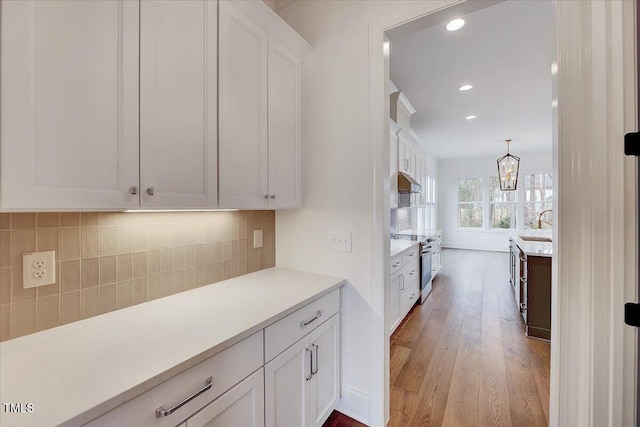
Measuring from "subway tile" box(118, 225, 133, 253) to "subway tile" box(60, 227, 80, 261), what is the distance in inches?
5.8

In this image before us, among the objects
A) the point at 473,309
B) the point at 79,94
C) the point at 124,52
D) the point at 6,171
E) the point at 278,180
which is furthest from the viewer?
the point at 473,309

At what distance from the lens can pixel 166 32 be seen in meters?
1.10

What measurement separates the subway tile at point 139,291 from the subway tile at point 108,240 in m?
0.18

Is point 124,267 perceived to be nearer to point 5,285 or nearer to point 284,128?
point 5,285

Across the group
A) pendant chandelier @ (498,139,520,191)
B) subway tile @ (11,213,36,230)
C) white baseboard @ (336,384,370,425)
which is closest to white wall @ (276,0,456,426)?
white baseboard @ (336,384,370,425)

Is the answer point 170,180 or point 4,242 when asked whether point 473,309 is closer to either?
point 170,180

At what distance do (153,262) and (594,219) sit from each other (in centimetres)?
184

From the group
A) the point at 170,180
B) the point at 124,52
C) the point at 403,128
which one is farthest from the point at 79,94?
the point at 403,128

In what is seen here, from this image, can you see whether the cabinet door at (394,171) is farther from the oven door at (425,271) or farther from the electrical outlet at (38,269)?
the electrical outlet at (38,269)

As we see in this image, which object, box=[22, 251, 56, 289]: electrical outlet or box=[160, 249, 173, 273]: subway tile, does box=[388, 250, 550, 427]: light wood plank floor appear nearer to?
box=[160, 249, 173, 273]: subway tile

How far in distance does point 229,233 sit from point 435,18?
1683 mm

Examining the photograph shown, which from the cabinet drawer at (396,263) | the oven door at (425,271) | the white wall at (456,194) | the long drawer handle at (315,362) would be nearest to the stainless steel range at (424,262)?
the oven door at (425,271)

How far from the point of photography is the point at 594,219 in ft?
3.26

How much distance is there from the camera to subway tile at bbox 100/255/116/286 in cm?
117
